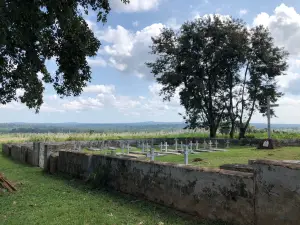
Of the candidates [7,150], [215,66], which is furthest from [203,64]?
[7,150]

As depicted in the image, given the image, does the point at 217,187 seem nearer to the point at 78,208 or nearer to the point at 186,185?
the point at 186,185

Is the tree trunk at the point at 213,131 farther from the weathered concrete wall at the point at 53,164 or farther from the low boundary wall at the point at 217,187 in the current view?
the low boundary wall at the point at 217,187

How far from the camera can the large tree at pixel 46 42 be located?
6.80m

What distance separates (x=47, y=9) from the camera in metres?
7.07

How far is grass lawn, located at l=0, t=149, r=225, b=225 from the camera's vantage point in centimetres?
592

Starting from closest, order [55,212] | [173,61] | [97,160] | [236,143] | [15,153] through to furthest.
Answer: [55,212] → [97,160] → [15,153] → [236,143] → [173,61]

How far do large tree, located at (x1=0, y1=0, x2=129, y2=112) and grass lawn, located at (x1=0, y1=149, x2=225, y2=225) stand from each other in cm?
350

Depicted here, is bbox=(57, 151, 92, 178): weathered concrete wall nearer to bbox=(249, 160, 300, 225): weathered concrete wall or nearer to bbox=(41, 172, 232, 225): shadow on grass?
bbox=(41, 172, 232, 225): shadow on grass

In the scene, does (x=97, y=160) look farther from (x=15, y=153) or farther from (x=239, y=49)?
(x=239, y=49)

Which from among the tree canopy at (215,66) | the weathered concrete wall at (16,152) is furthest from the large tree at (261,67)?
the weathered concrete wall at (16,152)

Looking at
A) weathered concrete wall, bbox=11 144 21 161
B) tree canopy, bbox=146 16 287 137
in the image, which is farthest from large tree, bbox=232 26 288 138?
weathered concrete wall, bbox=11 144 21 161

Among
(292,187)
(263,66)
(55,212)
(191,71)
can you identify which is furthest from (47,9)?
(263,66)

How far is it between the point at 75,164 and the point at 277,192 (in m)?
7.70

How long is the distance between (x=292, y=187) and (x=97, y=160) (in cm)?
627
